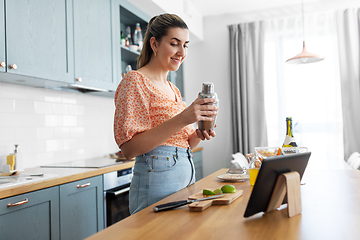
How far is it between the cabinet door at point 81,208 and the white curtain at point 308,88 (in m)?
2.78

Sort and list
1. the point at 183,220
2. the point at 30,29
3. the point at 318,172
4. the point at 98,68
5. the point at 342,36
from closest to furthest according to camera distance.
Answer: the point at 183,220 → the point at 318,172 → the point at 30,29 → the point at 98,68 → the point at 342,36

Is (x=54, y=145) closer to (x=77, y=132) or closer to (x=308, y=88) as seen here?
(x=77, y=132)

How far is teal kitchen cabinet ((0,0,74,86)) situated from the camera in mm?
1764

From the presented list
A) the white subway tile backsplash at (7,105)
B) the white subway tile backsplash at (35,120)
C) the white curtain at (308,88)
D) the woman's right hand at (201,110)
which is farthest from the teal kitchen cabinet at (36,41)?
the white curtain at (308,88)

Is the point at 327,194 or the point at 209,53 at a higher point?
the point at 209,53

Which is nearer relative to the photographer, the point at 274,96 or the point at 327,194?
the point at 327,194

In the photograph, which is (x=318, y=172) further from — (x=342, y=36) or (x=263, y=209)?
(x=342, y=36)

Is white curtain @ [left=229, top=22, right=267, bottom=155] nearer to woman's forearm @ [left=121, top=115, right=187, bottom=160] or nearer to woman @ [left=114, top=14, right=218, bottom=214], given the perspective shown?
woman @ [left=114, top=14, right=218, bottom=214]

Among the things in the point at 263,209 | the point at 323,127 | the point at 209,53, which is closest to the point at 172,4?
the point at 209,53

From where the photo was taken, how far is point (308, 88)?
4055 millimetres

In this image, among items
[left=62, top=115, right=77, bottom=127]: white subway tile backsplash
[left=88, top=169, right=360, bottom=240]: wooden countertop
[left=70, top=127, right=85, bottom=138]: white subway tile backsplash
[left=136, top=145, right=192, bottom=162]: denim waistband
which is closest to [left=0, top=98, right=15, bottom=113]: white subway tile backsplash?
[left=62, top=115, right=77, bottom=127]: white subway tile backsplash

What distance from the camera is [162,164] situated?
1195 mm

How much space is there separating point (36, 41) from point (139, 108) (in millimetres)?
1140

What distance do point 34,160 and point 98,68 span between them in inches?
33.5
